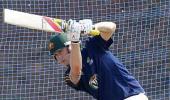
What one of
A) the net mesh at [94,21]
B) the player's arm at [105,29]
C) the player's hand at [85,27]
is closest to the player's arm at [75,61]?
the player's hand at [85,27]

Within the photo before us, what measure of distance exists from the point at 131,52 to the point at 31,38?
3.58ft

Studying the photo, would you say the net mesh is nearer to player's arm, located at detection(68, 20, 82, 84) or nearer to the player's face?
the player's face

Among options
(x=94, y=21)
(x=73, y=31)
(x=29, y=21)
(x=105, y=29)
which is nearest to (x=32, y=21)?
(x=29, y=21)

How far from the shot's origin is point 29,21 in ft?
13.5

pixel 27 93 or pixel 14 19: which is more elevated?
pixel 14 19

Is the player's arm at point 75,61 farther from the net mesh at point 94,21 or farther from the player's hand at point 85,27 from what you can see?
the net mesh at point 94,21

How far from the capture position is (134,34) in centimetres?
668

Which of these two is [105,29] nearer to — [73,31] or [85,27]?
[85,27]

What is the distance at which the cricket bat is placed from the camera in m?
4.01

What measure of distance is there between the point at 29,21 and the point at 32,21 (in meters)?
0.03

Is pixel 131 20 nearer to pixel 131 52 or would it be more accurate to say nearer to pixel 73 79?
pixel 131 52

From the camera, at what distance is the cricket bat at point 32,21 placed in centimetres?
401

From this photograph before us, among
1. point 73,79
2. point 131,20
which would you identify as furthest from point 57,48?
point 131,20

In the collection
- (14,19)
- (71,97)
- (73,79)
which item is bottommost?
(71,97)
